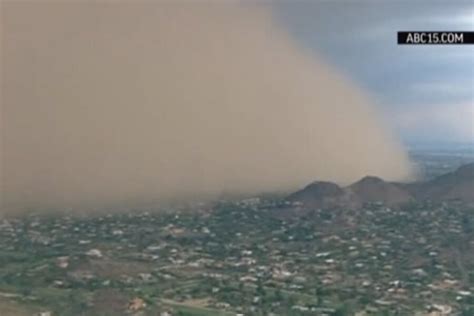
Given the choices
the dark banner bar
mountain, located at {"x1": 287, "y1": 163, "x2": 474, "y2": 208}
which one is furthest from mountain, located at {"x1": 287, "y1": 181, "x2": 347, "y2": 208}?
the dark banner bar

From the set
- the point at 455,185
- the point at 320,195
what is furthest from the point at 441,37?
the point at 320,195

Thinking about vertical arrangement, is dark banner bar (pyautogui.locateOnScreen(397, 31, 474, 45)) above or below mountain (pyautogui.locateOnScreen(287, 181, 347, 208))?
above

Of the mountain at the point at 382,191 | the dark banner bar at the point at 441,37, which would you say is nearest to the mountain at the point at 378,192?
the mountain at the point at 382,191

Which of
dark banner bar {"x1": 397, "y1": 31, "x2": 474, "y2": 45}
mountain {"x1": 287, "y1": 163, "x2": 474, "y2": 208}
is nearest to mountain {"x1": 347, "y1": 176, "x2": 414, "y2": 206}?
mountain {"x1": 287, "y1": 163, "x2": 474, "y2": 208}

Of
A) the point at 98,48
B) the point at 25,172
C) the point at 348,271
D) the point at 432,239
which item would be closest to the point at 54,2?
the point at 98,48

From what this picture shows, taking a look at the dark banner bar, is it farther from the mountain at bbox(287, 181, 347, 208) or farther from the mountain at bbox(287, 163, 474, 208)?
the mountain at bbox(287, 181, 347, 208)

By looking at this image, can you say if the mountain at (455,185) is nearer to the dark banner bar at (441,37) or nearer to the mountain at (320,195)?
the mountain at (320,195)

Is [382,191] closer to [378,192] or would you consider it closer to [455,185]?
[378,192]

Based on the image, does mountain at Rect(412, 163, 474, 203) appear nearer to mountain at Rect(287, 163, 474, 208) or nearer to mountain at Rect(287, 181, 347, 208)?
mountain at Rect(287, 163, 474, 208)
